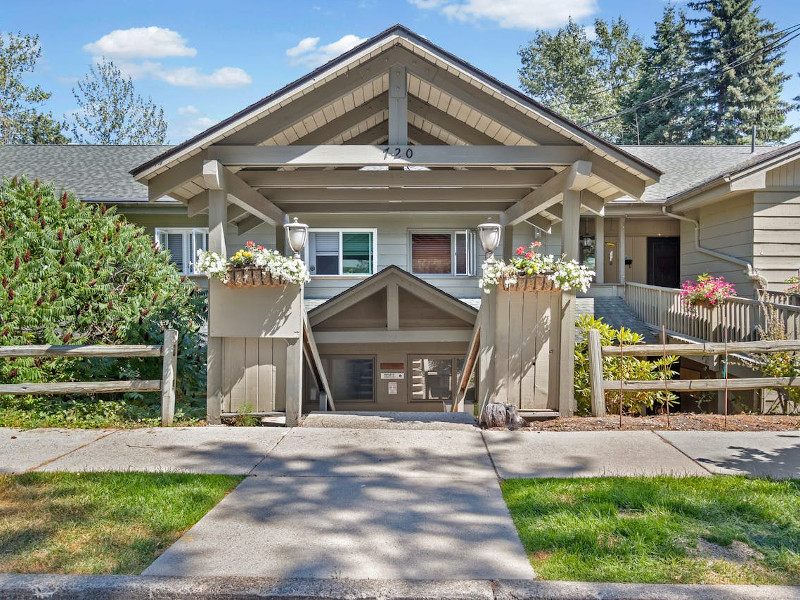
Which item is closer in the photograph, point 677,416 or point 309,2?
point 677,416

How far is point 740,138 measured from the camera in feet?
123

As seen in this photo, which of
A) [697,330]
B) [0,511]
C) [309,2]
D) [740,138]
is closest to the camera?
[0,511]

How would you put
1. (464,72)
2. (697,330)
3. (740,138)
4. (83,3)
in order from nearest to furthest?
(464,72), (697,330), (83,3), (740,138)

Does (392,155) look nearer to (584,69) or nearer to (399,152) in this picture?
(399,152)

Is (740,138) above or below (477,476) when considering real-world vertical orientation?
above

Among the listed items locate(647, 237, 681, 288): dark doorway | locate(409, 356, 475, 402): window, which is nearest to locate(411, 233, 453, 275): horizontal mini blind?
locate(409, 356, 475, 402): window

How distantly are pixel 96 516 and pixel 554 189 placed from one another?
6.08m

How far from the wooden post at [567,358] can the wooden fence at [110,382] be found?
4.65 metres

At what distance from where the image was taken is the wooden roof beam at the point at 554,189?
22.1 ft

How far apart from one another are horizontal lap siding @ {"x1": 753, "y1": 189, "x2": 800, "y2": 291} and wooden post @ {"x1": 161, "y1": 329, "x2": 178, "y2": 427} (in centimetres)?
1092

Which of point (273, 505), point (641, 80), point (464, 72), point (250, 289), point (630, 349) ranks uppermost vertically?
point (641, 80)

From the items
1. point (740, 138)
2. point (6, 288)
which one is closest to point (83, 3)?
point (6, 288)

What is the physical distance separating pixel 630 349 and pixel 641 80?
37.7 meters

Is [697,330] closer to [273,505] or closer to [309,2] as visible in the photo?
[273,505]
